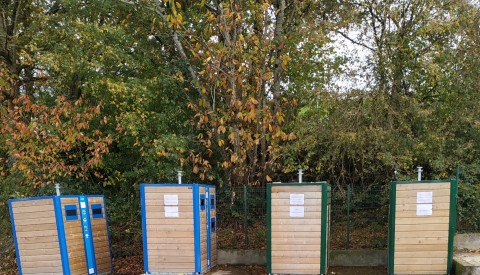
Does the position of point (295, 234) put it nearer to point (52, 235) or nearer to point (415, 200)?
point (415, 200)

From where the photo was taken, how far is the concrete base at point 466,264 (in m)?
6.09

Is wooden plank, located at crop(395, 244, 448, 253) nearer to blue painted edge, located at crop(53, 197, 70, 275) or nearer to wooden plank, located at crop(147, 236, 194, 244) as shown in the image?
wooden plank, located at crop(147, 236, 194, 244)

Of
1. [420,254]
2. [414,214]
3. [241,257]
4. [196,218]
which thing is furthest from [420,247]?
[196,218]

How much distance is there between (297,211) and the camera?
21.4 feet

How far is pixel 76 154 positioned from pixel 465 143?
9.15 meters

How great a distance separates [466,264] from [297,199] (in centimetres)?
283

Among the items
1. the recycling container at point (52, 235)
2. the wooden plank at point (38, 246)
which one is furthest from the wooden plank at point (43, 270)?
the wooden plank at point (38, 246)

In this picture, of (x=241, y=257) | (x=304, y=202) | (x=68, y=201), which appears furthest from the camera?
(x=241, y=257)

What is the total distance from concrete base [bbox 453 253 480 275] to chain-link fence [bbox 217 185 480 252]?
154 cm

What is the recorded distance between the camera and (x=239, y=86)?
836cm

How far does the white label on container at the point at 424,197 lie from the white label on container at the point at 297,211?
1.91 metres

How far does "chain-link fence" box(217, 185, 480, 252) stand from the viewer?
8.34 meters

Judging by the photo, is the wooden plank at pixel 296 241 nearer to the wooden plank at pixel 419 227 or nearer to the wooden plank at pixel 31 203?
the wooden plank at pixel 419 227

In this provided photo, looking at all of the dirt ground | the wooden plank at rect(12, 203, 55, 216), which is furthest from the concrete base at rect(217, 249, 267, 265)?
the wooden plank at rect(12, 203, 55, 216)
